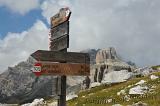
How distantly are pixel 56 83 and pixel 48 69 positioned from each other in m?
1.14

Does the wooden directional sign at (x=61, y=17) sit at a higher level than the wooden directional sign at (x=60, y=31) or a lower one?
higher

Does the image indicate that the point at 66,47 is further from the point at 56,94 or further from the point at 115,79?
the point at 115,79

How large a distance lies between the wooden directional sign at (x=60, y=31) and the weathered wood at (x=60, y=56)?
0.91 meters

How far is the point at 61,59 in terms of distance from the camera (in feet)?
57.2

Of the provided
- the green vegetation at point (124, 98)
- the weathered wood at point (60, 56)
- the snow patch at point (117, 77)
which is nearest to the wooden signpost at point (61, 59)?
the weathered wood at point (60, 56)

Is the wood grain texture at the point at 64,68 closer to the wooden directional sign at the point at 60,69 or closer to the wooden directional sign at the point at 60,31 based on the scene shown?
the wooden directional sign at the point at 60,69

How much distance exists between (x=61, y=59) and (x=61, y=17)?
1.90m

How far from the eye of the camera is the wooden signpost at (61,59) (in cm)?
1691

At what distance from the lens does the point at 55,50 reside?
59.5 feet

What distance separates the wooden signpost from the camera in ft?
55.5

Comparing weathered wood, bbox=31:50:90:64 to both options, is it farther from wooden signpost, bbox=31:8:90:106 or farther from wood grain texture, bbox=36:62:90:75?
wood grain texture, bbox=36:62:90:75

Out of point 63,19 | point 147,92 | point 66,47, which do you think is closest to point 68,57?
point 66,47

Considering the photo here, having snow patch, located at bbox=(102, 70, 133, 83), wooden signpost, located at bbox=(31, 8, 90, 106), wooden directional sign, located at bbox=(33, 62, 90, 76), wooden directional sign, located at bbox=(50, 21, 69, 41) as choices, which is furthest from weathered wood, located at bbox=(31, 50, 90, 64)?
snow patch, located at bbox=(102, 70, 133, 83)

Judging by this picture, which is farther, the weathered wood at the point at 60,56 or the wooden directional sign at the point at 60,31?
the wooden directional sign at the point at 60,31
